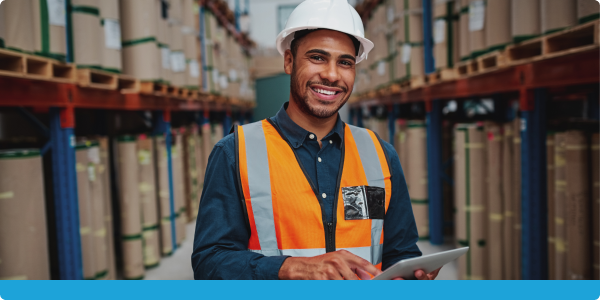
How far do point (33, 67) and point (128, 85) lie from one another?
50.2 inches

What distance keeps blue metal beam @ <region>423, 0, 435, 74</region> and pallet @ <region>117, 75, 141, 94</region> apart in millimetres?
3335

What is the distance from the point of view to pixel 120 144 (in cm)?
400

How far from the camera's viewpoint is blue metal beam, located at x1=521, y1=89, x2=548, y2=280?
279 centimetres

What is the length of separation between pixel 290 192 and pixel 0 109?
3868 millimetres

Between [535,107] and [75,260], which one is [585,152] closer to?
[535,107]

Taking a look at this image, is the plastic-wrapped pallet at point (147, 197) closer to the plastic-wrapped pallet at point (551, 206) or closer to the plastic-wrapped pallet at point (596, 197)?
the plastic-wrapped pallet at point (551, 206)

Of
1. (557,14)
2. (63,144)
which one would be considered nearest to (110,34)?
(63,144)

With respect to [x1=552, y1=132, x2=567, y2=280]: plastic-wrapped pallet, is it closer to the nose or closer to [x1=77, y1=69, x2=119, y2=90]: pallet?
the nose

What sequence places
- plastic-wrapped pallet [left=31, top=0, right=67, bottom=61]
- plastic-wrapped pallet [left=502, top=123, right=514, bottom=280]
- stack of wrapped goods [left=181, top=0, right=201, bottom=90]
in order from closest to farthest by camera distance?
plastic-wrapped pallet [left=31, top=0, right=67, bottom=61] < plastic-wrapped pallet [left=502, top=123, right=514, bottom=280] < stack of wrapped goods [left=181, top=0, right=201, bottom=90]

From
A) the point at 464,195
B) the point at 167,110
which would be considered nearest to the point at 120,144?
the point at 167,110

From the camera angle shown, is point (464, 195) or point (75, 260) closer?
point (75, 260)

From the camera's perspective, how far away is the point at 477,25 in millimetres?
3309

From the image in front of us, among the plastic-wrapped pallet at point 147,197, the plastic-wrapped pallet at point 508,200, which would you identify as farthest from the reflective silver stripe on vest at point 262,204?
the plastic-wrapped pallet at point 147,197

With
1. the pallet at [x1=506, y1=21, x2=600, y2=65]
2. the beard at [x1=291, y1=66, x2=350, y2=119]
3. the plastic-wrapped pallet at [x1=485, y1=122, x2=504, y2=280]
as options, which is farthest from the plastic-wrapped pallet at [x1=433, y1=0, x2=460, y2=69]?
the beard at [x1=291, y1=66, x2=350, y2=119]
